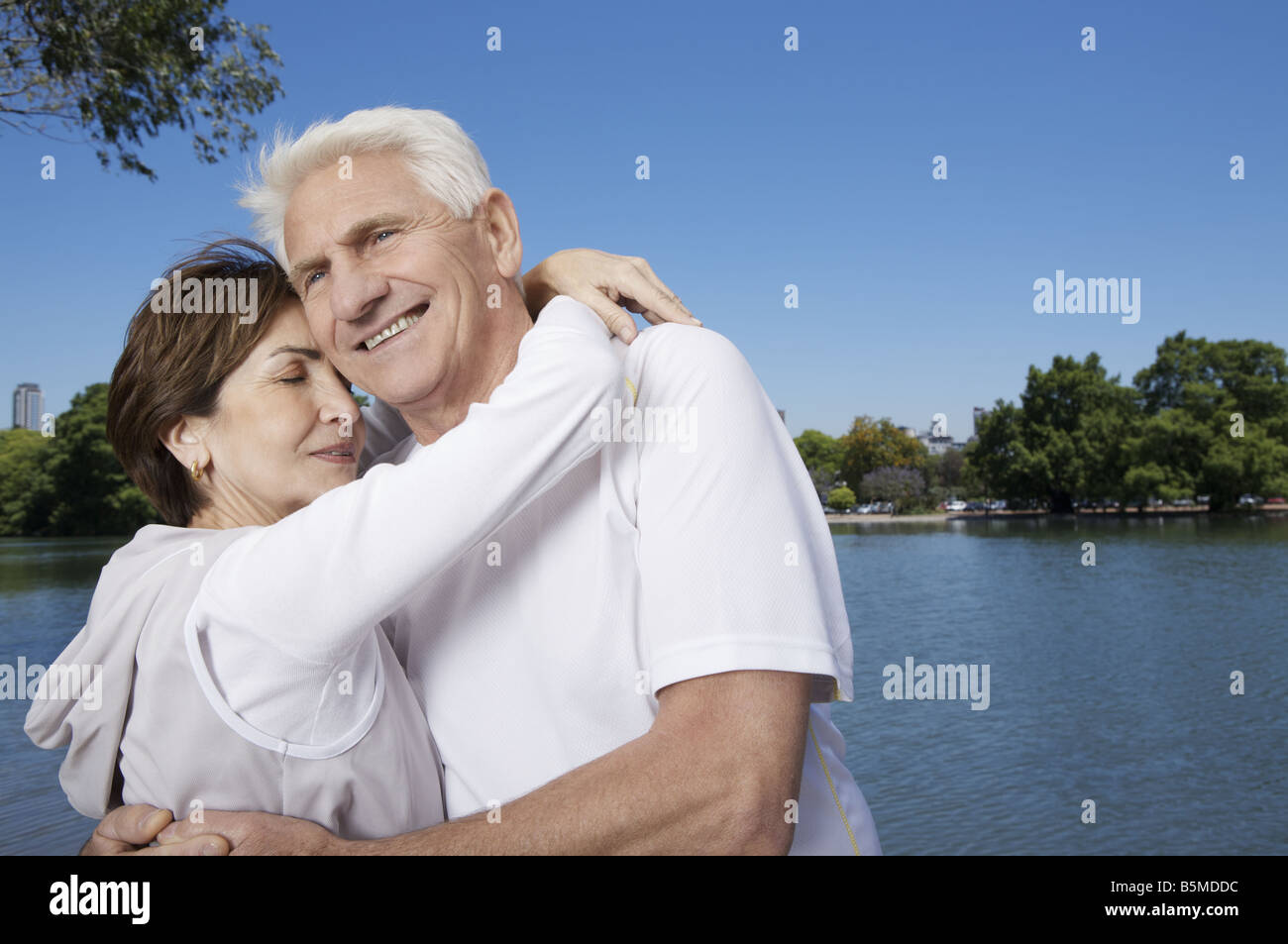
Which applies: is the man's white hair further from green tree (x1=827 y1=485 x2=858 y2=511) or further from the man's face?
green tree (x1=827 y1=485 x2=858 y2=511)

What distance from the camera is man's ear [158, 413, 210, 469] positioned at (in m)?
2.12

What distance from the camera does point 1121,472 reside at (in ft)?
206

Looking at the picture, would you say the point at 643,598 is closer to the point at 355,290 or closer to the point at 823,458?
the point at 355,290

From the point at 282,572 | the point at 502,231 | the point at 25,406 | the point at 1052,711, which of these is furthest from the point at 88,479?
the point at 282,572

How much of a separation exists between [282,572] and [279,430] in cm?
70

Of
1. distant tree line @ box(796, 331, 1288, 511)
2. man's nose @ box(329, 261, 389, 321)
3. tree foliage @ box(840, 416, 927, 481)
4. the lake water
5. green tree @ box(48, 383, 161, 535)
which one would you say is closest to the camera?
man's nose @ box(329, 261, 389, 321)

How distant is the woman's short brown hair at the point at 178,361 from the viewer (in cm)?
208

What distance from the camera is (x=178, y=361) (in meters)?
2.08

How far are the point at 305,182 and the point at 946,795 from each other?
1184cm

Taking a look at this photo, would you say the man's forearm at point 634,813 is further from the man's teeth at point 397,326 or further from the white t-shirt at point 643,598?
the man's teeth at point 397,326

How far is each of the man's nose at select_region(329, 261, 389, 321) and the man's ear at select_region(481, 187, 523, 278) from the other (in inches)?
9.9

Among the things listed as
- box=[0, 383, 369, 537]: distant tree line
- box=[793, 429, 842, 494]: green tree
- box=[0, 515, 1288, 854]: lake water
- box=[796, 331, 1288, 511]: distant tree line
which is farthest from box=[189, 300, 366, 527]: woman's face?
box=[793, 429, 842, 494]: green tree

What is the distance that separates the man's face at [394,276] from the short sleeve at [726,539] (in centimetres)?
51
